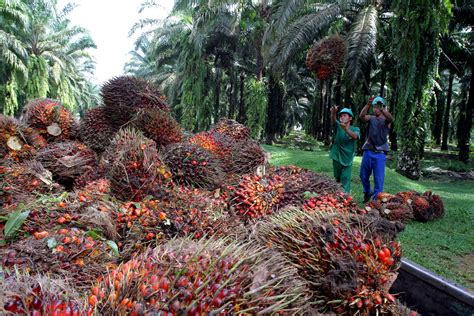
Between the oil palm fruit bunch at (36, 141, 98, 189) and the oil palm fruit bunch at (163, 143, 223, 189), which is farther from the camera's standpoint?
the oil palm fruit bunch at (36, 141, 98, 189)

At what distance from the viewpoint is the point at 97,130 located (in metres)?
5.55

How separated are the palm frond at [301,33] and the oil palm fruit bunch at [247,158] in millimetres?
9061

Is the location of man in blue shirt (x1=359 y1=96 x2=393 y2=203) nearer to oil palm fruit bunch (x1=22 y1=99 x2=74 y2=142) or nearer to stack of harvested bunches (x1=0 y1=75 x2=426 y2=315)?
stack of harvested bunches (x1=0 y1=75 x2=426 y2=315)

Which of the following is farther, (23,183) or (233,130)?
(233,130)

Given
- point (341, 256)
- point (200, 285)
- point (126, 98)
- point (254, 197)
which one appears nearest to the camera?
point (200, 285)

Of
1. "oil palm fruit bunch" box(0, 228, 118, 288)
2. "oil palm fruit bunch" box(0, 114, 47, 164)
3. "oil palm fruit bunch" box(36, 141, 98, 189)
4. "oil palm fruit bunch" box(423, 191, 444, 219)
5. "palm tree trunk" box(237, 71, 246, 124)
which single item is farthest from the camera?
"palm tree trunk" box(237, 71, 246, 124)

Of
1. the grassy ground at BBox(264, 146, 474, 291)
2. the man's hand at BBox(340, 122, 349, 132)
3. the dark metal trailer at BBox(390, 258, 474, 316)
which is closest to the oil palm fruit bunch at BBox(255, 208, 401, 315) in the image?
the dark metal trailer at BBox(390, 258, 474, 316)

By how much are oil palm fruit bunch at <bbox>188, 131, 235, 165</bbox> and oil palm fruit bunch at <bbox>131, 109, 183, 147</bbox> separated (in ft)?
1.05

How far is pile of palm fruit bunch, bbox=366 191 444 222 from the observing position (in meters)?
6.07

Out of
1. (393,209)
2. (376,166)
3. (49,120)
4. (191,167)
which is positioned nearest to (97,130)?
(49,120)

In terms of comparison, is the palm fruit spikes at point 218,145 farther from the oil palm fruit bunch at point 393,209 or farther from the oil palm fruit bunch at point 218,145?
the oil palm fruit bunch at point 393,209

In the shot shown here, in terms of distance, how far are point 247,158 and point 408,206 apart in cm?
324

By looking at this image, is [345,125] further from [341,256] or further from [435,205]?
[341,256]

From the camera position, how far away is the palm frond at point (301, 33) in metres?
13.5
